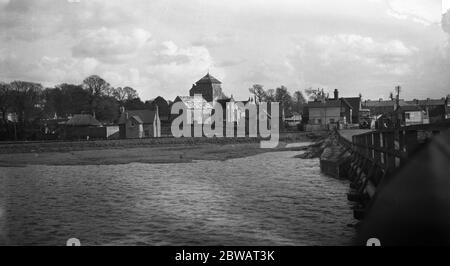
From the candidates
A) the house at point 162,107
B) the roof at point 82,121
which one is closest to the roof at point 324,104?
the house at point 162,107

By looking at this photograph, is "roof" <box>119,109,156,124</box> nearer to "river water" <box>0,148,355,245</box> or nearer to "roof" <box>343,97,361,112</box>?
"roof" <box>343,97,361,112</box>

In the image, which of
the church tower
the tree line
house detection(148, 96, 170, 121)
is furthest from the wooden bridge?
house detection(148, 96, 170, 121)

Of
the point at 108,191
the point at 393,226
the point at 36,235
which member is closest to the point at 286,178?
the point at 108,191

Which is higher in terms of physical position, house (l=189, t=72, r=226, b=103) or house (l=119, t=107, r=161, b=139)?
house (l=189, t=72, r=226, b=103)

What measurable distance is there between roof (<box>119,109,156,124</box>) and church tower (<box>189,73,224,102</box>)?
8.45 metres

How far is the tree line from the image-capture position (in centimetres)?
2368

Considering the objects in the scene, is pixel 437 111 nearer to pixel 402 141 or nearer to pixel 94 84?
pixel 402 141

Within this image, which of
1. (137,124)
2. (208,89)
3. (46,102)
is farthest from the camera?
(137,124)

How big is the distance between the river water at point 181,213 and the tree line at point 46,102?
380 cm

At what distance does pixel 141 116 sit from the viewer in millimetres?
85562

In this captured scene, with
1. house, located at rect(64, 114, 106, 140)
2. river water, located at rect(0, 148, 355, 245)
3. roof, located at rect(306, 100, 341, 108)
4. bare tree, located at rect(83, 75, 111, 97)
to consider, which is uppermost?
roof, located at rect(306, 100, 341, 108)

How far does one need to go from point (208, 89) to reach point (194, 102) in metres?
3.48

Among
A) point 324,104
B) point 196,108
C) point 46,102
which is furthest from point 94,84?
point 324,104
